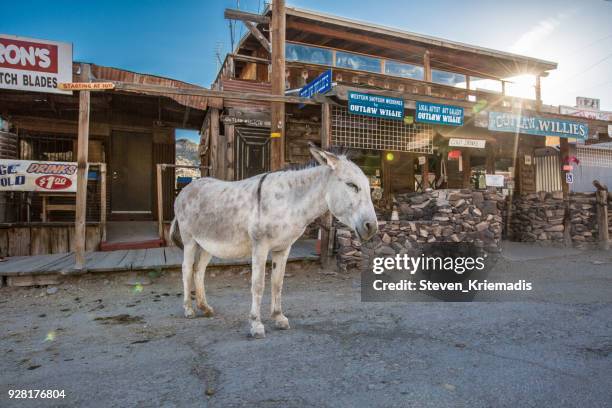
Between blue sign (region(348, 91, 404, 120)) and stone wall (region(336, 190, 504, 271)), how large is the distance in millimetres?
2176

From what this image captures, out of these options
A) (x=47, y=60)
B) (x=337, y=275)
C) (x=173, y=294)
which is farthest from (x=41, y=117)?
(x=337, y=275)

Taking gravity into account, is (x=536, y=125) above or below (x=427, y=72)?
below

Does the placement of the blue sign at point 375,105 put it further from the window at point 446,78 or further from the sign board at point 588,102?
the sign board at point 588,102

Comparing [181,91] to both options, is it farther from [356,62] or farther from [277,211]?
[356,62]

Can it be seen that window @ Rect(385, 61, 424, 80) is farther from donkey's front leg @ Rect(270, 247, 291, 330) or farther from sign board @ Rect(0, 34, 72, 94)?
donkey's front leg @ Rect(270, 247, 291, 330)

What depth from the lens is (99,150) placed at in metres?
11.5

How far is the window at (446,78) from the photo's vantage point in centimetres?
1518

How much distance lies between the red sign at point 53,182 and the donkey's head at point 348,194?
6.60m

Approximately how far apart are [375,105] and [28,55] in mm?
7378

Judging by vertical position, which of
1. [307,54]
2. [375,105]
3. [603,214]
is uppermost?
[307,54]

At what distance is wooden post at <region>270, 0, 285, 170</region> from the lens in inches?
293

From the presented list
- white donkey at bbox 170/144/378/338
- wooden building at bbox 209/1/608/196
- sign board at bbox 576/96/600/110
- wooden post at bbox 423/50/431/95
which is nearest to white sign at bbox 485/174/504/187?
wooden building at bbox 209/1/608/196

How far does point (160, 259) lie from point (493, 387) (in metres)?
5.97

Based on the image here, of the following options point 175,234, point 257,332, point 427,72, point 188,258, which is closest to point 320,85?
point 175,234
